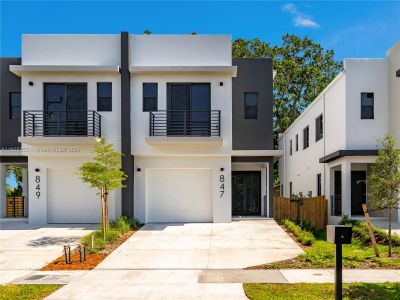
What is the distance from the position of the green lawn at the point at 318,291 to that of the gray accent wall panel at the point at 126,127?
35.7 ft

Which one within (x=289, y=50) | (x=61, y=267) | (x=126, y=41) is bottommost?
(x=61, y=267)

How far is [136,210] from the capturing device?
20703 mm

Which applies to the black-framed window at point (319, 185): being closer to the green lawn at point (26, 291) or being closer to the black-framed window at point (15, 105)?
the black-framed window at point (15, 105)

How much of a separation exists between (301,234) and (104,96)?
404 inches

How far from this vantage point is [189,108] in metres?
20.5

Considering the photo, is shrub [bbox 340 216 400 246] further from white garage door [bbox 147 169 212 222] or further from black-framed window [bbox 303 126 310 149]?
black-framed window [bbox 303 126 310 149]

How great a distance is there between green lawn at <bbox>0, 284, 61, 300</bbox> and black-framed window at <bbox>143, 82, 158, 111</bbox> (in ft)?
37.7

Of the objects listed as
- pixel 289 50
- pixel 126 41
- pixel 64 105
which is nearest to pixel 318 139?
pixel 126 41

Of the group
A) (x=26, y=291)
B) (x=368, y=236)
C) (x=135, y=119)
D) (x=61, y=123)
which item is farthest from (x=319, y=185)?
(x=26, y=291)

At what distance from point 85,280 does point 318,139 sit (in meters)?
15.7

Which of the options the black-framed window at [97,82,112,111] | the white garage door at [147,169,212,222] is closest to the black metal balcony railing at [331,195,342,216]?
the white garage door at [147,169,212,222]

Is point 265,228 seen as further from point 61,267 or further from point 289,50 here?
point 289,50

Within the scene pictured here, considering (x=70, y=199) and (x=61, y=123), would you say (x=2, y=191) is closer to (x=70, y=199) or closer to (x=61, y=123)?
(x=70, y=199)

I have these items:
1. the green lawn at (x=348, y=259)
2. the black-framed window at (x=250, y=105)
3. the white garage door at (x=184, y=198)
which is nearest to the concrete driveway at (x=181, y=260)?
the green lawn at (x=348, y=259)
